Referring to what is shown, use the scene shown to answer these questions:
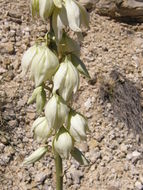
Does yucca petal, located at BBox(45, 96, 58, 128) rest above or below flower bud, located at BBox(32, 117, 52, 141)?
above

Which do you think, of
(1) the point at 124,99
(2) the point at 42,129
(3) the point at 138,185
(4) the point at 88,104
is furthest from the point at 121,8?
(2) the point at 42,129

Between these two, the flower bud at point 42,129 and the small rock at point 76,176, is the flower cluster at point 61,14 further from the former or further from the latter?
the small rock at point 76,176

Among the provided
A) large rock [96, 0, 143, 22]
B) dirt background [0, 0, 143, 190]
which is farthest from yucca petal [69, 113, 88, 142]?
large rock [96, 0, 143, 22]

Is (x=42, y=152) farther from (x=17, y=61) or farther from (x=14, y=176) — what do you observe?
(x=17, y=61)

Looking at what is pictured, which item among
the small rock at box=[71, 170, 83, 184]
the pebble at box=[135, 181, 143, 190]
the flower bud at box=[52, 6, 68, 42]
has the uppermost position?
the flower bud at box=[52, 6, 68, 42]

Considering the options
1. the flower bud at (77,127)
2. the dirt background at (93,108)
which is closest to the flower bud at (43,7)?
the flower bud at (77,127)

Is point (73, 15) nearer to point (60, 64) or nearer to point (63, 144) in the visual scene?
point (60, 64)

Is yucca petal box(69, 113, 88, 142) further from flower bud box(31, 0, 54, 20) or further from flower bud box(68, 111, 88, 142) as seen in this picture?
flower bud box(31, 0, 54, 20)
